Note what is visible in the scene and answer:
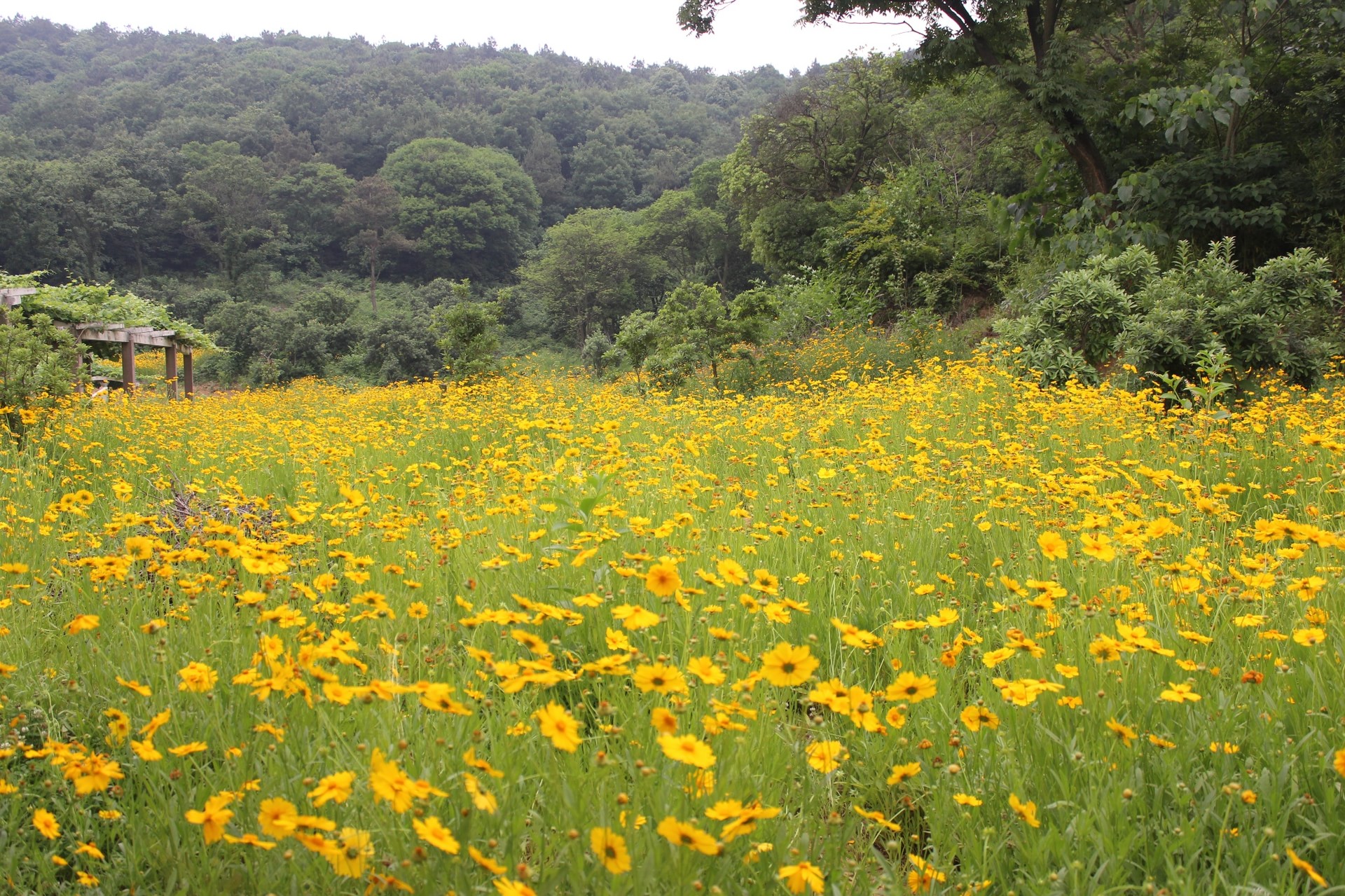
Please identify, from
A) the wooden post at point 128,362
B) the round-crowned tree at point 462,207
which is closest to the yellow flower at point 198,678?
the wooden post at point 128,362

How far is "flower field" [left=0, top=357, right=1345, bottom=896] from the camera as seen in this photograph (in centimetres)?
107

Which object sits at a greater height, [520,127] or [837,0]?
[520,127]

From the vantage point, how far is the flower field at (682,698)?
107 centimetres

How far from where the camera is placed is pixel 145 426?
5168 mm

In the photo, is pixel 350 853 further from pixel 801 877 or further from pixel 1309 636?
pixel 1309 636

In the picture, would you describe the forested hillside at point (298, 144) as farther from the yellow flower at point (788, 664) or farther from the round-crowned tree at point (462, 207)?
the yellow flower at point (788, 664)

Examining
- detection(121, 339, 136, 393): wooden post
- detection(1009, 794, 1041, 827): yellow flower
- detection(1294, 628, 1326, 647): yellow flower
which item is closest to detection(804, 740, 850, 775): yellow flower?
detection(1009, 794, 1041, 827): yellow flower

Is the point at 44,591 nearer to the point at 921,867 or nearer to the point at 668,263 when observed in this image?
the point at 921,867

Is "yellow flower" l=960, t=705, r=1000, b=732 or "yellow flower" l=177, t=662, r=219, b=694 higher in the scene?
"yellow flower" l=177, t=662, r=219, b=694

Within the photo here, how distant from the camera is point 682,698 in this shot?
4.25 feet

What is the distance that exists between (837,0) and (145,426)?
26.9 feet

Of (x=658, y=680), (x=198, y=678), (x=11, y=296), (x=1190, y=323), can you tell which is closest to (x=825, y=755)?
(x=658, y=680)

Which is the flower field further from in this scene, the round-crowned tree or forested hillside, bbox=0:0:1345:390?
the round-crowned tree

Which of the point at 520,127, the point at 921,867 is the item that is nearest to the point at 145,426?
the point at 921,867
